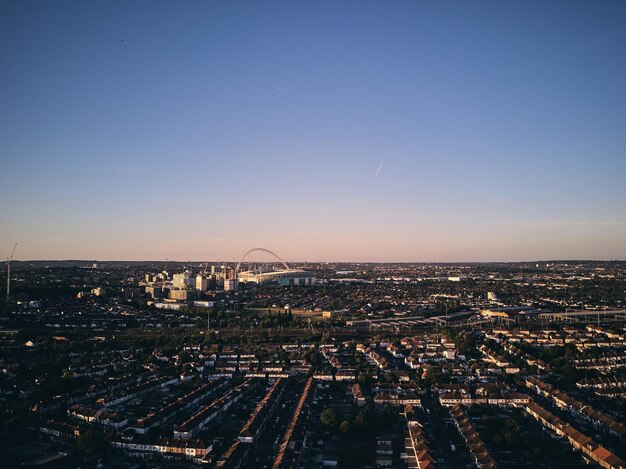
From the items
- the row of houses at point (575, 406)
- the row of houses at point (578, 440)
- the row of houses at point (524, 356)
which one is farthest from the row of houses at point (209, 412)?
the row of houses at point (524, 356)

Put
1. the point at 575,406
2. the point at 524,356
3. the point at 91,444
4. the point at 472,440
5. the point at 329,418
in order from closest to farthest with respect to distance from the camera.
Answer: the point at 91,444 < the point at 472,440 < the point at 329,418 < the point at 575,406 < the point at 524,356

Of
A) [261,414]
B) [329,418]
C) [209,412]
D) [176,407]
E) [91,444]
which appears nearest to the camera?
[91,444]

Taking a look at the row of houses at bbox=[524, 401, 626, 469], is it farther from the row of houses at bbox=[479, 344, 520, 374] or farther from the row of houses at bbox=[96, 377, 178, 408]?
the row of houses at bbox=[96, 377, 178, 408]

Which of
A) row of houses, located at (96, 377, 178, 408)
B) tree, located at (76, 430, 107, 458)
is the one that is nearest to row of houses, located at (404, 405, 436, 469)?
tree, located at (76, 430, 107, 458)

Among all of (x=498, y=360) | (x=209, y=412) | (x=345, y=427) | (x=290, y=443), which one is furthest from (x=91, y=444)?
(x=498, y=360)

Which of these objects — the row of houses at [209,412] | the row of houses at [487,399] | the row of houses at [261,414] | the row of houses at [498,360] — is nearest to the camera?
the row of houses at [261,414]

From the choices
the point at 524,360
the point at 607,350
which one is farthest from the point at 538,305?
the point at 524,360

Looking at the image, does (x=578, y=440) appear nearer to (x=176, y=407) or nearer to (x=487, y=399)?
(x=487, y=399)

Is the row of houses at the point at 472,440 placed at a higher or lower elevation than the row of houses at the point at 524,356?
lower

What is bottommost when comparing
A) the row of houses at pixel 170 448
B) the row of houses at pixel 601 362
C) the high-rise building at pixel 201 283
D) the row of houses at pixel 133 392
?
the row of houses at pixel 170 448

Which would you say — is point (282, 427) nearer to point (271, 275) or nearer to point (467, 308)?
point (467, 308)

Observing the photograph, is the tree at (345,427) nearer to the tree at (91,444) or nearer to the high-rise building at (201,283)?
the tree at (91,444)
